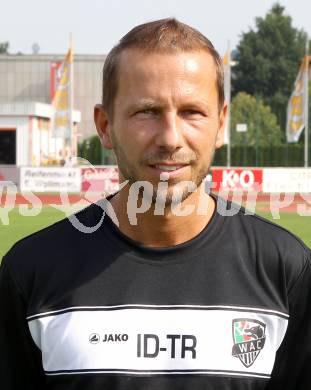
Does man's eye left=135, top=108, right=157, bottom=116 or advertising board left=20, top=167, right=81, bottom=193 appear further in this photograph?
advertising board left=20, top=167, right=81, bottom=193

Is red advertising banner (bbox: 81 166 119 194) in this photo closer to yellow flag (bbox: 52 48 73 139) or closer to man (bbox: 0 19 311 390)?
yellow flag (bbox: 52 48 73 139)

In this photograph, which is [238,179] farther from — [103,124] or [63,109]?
[103,124]

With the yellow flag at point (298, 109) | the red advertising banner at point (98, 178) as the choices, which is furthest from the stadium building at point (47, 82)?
the red advertising banner at point (98, 178)

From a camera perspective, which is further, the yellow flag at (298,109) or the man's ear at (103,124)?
the yellow flag at (298,109)

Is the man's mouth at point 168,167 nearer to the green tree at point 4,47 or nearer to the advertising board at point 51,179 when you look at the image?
the advertising board at point 51,179

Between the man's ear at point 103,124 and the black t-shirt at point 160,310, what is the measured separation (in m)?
0.23

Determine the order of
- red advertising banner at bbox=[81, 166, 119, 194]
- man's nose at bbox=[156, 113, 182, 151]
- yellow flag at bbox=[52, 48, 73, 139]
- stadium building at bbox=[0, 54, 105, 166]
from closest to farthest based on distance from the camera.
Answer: man's nose at bbox=[156, 113, 182, 151], red advertising banner at bbox=[81, 166, 119, 194], yellow flag at bbox=[52, 48, 73, 139], stadium building at bbox=[0, 54, 105, 166]

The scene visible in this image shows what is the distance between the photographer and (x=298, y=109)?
3909 centimetres

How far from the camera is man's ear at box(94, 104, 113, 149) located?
2.55 m

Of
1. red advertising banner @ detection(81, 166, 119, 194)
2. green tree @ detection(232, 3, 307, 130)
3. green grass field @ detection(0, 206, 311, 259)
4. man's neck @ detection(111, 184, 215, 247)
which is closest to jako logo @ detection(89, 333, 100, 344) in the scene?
man's neck @ detection(111, 184, 215, 247)

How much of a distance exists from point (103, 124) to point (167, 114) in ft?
0.87

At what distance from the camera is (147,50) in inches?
94.3

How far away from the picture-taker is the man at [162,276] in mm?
2379

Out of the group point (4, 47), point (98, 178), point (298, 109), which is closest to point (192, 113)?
point (98, 178)
